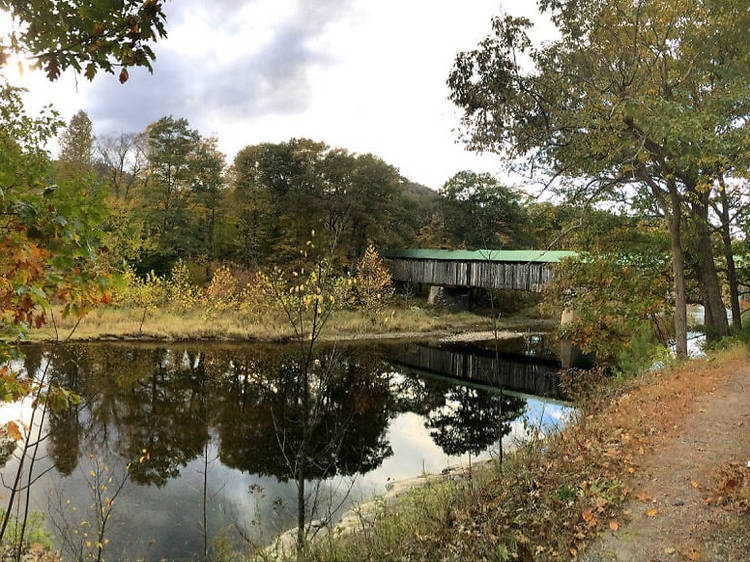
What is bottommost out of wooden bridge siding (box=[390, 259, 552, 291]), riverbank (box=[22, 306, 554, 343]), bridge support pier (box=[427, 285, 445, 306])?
riverbank (box=[22, 306, 554, 343])

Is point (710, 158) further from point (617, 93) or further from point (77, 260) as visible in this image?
point (77, 260)

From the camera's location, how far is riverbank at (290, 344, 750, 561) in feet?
11.2

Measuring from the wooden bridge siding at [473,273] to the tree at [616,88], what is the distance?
16086mm

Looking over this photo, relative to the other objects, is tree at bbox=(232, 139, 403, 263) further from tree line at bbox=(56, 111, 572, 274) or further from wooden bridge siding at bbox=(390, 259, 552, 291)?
wooden bridge siding at bbox=(390, 259, 552, 291)

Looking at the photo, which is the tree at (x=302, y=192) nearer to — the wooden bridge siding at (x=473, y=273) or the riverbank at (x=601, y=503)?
the wooden bridge siding at (x=473, y=273)

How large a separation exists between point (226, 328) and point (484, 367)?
11339mm

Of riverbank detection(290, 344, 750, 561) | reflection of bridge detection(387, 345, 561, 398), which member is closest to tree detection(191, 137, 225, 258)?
reflection of bridge detection(387, 345, 561, 398)

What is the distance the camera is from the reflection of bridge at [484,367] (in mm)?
15602

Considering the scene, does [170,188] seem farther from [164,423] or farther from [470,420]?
[470,420]

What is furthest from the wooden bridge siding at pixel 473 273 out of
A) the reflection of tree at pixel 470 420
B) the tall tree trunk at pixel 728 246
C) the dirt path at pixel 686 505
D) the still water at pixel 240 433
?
the dirt path at pixel 686 505

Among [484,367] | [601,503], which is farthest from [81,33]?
[484,367]

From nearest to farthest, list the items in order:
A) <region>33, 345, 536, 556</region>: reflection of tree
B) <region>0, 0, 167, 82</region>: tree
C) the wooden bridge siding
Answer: <region>0, 0, 167, 82</region>: tree, <region>33, 345, 536, 556</region>: reflection of tree, the wooden bridge siding

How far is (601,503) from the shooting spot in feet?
12.9

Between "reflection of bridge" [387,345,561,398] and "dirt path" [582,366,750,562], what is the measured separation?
8964mm
